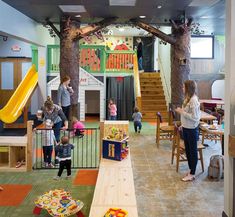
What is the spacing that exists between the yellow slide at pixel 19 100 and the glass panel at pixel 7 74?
1770mm

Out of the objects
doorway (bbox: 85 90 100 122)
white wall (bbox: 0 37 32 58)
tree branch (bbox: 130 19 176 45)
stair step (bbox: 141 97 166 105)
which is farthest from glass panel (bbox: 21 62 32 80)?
tree branch (bbox: 130 19 176 45)

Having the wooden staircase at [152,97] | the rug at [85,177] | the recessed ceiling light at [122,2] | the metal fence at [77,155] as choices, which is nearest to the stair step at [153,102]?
the wooden staircase at [152,97]

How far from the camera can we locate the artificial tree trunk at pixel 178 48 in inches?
319

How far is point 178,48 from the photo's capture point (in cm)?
813

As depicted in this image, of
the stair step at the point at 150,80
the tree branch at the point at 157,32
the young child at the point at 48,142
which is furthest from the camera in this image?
the stair step at the point at 150,80

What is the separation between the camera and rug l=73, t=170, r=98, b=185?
4574 mm

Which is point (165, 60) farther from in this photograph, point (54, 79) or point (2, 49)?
point (2, 49)

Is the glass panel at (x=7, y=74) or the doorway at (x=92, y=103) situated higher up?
the glass panel at (x=7, y=74)

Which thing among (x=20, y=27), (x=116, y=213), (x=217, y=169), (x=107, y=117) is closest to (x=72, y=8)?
(x=20, y=27)

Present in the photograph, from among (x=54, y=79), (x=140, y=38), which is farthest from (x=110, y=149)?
(x=140, y=38)

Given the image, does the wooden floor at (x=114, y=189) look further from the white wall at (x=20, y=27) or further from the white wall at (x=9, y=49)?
the white wall at (x=9, y=49)

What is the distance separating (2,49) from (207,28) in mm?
7795

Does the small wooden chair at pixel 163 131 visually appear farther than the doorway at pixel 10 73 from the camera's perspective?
No

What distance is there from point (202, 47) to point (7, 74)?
7.76 m
